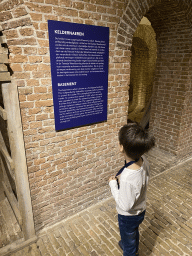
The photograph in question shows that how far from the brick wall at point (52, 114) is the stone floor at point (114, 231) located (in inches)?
8.5

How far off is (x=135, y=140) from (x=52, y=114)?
118 centimetres

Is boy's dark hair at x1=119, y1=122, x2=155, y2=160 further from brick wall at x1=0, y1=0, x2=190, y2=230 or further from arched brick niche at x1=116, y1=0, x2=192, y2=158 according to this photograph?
arched brick niche at x1=116, y1=0, x2=192, y2=158

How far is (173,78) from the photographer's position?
4.20 m

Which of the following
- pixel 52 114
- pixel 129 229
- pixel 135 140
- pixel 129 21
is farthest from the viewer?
pixel 129 21

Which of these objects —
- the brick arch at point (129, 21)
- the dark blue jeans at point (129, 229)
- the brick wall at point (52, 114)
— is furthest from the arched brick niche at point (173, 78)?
the dark blue jeans at point (129, 229)

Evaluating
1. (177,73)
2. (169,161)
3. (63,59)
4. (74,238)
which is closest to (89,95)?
(63,59)

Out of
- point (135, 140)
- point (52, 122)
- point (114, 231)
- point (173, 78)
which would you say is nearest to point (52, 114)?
point (52, 122)

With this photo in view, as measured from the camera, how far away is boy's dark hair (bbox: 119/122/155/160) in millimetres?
1443

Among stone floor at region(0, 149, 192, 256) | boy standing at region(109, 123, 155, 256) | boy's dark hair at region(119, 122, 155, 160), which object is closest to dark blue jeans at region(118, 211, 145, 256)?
boy standing at region(109, 123, 155, 256)

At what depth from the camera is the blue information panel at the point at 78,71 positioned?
6.68 ft

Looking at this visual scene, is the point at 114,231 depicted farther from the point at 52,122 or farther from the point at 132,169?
the point at 52,122

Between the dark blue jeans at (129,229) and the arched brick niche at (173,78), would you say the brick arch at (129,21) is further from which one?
the dark blue jeans at (129,229)

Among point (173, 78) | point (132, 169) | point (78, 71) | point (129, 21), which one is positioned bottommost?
point (132, 169)

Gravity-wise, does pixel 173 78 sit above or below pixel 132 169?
above
